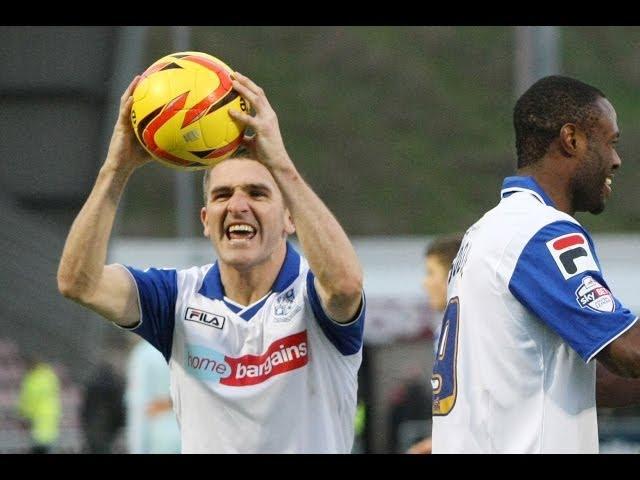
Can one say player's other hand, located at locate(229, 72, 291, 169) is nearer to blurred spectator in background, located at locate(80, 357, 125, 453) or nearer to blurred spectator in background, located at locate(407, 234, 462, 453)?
blurred spectator in background, located at locate(407, 234, 462, 453)

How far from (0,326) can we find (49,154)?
3561 mm

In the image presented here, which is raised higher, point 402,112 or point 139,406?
point 402,112

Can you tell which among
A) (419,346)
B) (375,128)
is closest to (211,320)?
(419,346)

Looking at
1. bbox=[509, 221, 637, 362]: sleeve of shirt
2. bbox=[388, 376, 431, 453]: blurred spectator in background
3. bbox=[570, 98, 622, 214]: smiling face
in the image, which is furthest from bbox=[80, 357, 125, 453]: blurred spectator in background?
bbox=[509, 221, 637, 362]: sleeve of shirt

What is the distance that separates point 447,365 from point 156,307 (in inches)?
47.0

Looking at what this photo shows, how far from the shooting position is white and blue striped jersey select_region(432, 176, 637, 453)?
15.4ft

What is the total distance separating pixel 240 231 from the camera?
5406mm

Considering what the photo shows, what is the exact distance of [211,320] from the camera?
5.47 metres

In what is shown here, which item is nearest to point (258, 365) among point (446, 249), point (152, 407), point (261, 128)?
point (261, 128)

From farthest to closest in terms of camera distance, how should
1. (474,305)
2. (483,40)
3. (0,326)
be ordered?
1. (483,40)
2. (0,326)
3. (474,305)

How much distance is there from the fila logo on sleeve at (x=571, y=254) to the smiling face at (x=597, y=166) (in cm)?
32

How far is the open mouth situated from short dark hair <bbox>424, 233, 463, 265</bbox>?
9.47 ft

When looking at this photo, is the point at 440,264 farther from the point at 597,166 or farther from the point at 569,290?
the point at 569,290

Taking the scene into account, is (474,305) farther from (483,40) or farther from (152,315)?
(483,40)
